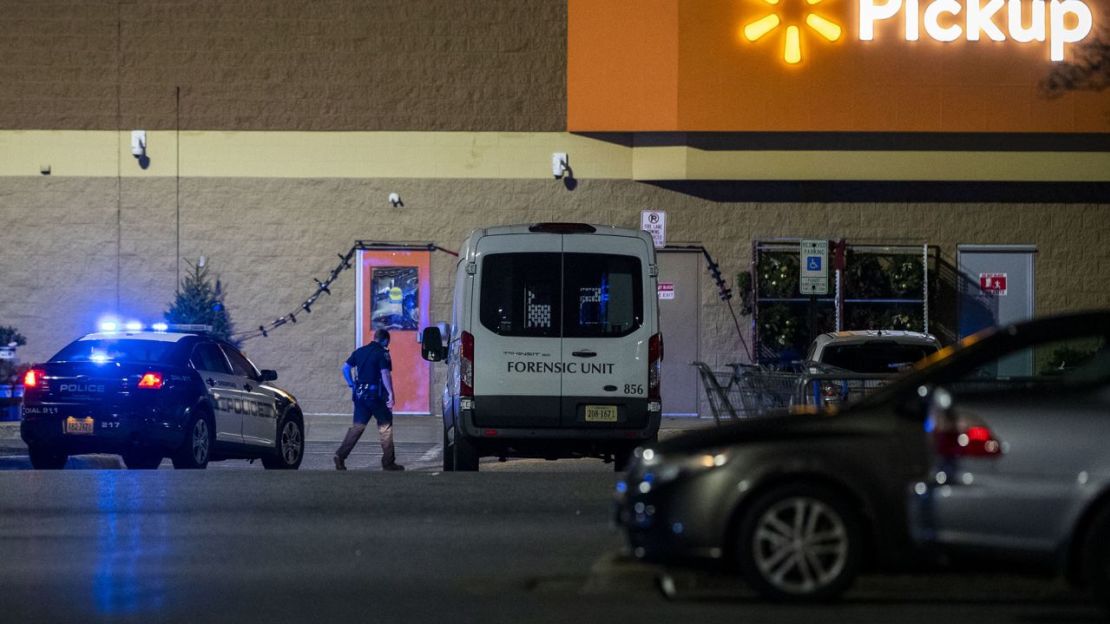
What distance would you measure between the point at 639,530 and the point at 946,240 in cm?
1949

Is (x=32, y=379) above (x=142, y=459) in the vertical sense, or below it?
above

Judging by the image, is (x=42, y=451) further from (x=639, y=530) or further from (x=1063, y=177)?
(x=1063, y=177)

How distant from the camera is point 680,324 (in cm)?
2684

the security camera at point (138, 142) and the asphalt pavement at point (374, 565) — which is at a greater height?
the security camera at point (138, 142)

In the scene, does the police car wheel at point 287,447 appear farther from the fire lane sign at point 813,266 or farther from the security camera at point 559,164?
the fire lane sign at point 813,266

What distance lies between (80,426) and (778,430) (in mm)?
10537

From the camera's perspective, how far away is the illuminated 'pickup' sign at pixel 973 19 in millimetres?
25641

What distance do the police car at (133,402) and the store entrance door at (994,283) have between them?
13.7 meters

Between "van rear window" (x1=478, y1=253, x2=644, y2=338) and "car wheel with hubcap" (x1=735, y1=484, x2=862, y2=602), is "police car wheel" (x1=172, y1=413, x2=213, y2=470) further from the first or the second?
"car wheel with hubcap" (x1=735, y1=484, x2=862, y2=602)

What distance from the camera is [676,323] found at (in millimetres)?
26844

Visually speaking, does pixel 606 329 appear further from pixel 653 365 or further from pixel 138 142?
pixel 138 142

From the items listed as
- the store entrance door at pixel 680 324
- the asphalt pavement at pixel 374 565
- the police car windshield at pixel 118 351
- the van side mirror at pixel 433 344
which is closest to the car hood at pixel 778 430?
the asphalt pavement at pixel 374 565

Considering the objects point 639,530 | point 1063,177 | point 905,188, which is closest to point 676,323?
point 905,188

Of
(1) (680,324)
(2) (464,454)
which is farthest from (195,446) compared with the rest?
(1) (680,324)
